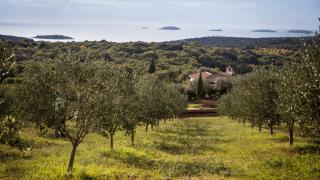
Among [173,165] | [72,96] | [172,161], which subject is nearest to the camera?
[72,96]

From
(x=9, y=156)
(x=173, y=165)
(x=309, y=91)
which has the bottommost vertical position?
(x=9, y=156)

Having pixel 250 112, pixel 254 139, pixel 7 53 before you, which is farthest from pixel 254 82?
pixel 7 53

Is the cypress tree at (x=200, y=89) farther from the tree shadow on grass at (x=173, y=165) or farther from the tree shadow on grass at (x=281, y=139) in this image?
the tree shadow on grass at (x=173, y=165)

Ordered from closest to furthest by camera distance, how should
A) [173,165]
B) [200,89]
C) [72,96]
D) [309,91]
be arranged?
[309,91]
[72,96]
[173,165]
[200,89]

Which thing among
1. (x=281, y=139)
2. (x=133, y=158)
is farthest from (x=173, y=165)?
(x=281, y=139)

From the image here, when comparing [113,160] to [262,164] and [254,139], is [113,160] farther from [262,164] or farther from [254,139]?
[254,139]

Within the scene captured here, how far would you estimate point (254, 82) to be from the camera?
4938 cm

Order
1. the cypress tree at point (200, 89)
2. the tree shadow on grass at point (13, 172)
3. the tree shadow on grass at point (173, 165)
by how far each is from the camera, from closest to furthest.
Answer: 1. the tree shadow on grass at point (13, 172)
2. the tree shadow on grass at point (173, 165)
3. the cypress tree at point (200, 89)

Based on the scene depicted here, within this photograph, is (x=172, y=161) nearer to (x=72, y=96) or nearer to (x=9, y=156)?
(x=72, y=96)

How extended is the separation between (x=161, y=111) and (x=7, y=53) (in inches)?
1900

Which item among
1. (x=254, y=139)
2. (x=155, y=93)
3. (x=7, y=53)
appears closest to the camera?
(x=7, y=53)

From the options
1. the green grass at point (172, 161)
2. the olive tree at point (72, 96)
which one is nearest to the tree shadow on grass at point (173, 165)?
the green grass at point (172, 161)

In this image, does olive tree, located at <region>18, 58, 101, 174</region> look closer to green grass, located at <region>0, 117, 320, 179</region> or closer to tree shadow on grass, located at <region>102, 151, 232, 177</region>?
green grass, located at <region>0, 117, 320, 179</region>

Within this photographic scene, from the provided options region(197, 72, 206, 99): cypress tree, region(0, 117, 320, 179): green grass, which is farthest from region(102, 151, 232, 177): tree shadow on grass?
region(197, 72, 206, 99): cypress tree
